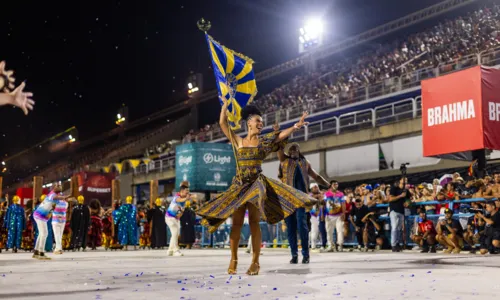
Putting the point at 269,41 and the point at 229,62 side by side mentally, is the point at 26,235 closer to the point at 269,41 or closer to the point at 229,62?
the point at 229,62

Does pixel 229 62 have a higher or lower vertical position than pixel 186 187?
higher

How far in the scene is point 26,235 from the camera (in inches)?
778

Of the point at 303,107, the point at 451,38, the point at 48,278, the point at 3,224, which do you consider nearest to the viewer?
the point at 48,278

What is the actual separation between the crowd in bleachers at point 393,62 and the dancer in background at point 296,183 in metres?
16.8

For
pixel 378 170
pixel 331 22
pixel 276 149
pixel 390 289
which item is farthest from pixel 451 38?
pixel 390 289

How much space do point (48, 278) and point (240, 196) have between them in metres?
2.35

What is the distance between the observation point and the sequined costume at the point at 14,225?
1878 cm

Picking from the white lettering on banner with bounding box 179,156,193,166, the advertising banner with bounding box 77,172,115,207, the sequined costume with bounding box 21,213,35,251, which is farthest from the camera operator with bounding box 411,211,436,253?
the advertising banner with bounding box 77,172,115,207

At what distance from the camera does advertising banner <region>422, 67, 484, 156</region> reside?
41.1 ft

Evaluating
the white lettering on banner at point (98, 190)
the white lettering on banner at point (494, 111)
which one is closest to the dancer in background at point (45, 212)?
the white lettering on banner at point (494, 111)

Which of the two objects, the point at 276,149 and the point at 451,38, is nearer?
the point at 276,149

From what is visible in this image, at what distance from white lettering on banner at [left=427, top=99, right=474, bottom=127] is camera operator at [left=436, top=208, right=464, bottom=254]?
1.98m

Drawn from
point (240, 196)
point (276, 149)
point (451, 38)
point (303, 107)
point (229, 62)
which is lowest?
point (240, 196)

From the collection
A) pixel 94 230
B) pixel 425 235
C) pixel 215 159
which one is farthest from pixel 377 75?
pixel 425 235
